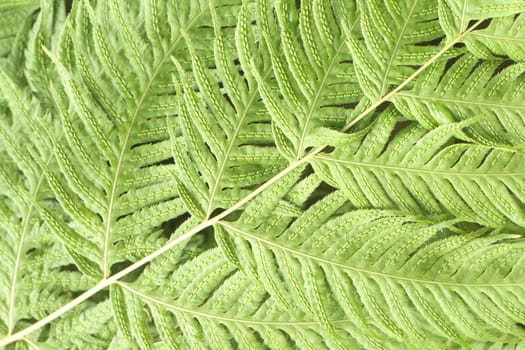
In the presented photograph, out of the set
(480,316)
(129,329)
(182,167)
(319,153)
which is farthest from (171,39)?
(480,316)

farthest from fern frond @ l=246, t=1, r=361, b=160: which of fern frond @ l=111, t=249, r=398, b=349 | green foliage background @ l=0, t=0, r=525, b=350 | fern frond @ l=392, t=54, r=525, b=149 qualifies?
fern frond @ l=111, t=249, r=398, b=349

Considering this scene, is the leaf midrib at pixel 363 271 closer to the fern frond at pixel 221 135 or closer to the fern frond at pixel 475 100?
the fern frond at pixel 221 135

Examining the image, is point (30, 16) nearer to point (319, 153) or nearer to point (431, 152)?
point (319, 153)

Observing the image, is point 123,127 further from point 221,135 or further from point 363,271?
point 363,271

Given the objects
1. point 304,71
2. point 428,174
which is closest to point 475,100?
point 428,174

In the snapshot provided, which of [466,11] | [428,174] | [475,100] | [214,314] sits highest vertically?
[466,11]

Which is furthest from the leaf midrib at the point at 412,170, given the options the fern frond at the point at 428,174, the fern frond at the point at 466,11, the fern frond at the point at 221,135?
the fern frond at the point at 466,11

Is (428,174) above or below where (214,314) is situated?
above

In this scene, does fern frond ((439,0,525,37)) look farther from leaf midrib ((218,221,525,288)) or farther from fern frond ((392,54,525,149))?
leaf midrib ((218,221,525,288))
